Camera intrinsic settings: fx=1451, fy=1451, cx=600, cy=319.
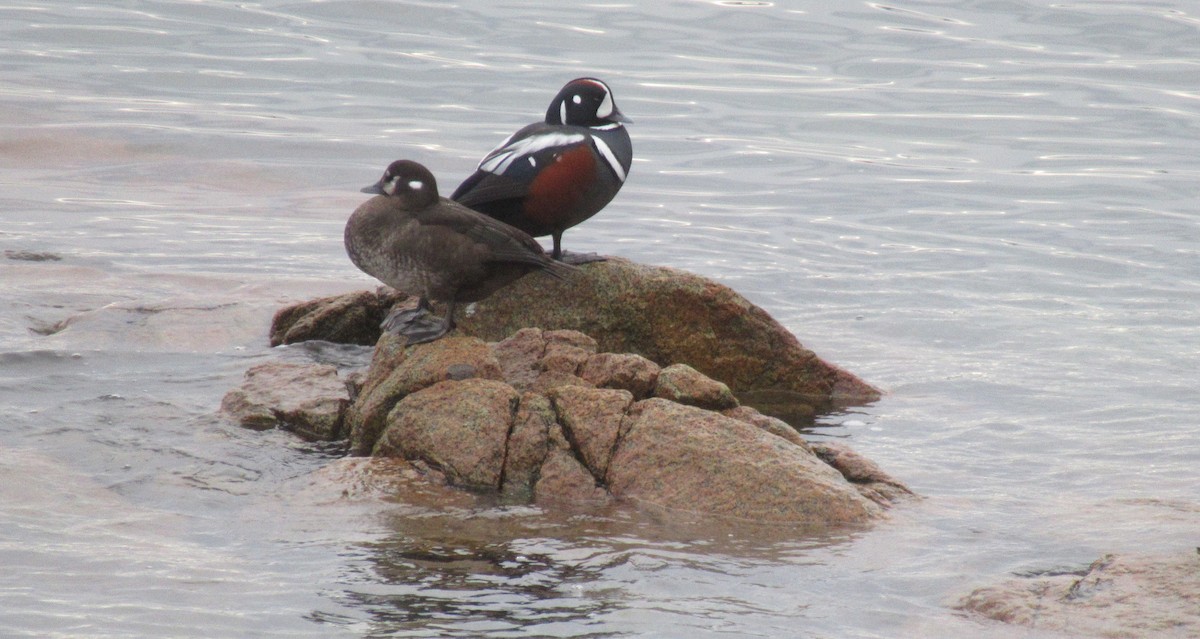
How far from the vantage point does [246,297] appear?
28.6 ft

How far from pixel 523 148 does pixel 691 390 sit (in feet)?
5.80

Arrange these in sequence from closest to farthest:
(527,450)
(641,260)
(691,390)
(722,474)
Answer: (722,474), (527,450), (691,390), (641,260)

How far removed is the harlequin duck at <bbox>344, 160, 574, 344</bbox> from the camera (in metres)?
6.15

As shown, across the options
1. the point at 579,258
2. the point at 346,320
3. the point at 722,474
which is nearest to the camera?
the point at 722,474

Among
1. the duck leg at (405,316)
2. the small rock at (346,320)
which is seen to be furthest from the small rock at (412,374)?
the small rock at (346,320)

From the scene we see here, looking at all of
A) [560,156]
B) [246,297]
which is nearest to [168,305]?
[246,297]

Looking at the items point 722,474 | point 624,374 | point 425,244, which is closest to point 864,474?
point 722,474

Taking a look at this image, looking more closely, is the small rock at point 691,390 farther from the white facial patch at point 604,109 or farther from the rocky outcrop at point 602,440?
the white facial patch at point 604,109

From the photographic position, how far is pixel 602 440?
5.61 m

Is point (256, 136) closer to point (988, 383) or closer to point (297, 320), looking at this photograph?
point (297, 320)

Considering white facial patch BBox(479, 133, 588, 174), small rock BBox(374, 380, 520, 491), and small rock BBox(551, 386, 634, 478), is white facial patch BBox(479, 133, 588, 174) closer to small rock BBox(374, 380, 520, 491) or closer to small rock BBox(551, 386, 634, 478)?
small rock BBox(374, 380, 520, 491)

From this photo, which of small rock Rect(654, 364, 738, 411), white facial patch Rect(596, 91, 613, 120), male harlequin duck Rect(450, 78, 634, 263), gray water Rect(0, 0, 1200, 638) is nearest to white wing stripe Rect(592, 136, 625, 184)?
male harlequin duck Rect(450, 78, 634, 263)

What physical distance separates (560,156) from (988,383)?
3026mm

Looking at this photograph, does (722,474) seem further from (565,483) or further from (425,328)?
(425,328)
